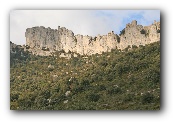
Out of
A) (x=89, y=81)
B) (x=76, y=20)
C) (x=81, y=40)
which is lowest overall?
(x=89, y=81)

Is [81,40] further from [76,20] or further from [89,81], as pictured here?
[89,81]

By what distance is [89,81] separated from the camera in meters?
9.76

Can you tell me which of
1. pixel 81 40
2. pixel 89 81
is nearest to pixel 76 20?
pixel 81 40

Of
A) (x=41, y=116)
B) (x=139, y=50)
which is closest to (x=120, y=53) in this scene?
(x=139, y=50)

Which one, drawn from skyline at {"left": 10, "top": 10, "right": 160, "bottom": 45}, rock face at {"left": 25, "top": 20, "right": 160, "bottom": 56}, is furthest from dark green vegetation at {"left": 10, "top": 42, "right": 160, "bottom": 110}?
skyline at {"left": 10, "top": 10, "right": 160, "bottom": 45}

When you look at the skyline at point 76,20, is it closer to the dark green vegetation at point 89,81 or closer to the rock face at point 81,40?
the rock face at point 81,40

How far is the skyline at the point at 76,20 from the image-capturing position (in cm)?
968

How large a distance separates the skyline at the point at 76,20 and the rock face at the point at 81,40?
7 centimetres

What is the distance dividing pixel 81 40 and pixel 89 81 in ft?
2.11

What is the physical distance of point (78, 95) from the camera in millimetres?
9711

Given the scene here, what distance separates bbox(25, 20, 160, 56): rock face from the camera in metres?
9.70

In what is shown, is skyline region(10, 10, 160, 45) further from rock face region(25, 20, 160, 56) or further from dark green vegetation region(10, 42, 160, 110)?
dark green vegetation region(10, 42, 160, 110)

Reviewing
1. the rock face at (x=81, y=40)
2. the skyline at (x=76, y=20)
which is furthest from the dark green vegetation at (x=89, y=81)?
the skyline at (x=76, y=20)
